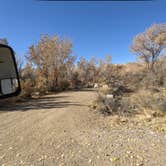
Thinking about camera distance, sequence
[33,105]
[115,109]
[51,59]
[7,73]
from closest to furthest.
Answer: [7,73], [115,109], [33,105], [51,59]

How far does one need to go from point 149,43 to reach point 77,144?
24.2 m

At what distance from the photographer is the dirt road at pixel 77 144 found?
3.03m

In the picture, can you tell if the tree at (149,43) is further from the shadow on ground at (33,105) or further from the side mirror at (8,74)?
the side mirror at (8,74)

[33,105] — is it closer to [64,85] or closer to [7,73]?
[7,73]

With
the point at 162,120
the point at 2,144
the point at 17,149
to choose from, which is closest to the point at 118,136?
the point at 162,120

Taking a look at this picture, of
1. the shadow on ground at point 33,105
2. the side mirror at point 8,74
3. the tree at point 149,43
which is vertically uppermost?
the tree at point 149,43

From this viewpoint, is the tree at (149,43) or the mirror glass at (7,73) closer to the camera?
the mirror glass at (7,73)

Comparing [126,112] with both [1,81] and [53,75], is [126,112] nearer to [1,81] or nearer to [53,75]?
[1,81]

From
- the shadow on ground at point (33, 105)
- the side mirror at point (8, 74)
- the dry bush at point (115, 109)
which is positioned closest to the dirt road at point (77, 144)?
the dry bush at point (115, 109)

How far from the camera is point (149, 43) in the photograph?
2377cm

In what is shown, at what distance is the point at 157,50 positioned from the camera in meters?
24.2

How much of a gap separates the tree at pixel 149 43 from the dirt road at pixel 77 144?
771 inches

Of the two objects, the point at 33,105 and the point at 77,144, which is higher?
the point at 33,105

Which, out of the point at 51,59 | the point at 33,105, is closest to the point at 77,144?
the point at 33,105
